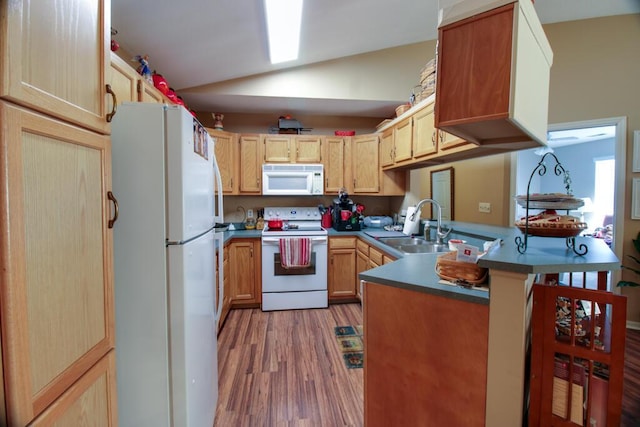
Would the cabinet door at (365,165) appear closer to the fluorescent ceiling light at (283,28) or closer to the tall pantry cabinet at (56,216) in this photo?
the fluorescent ceiling light at (283,28)

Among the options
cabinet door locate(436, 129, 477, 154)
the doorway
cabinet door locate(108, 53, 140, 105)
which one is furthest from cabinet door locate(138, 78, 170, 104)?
the doorway

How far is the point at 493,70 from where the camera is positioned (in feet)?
3.40

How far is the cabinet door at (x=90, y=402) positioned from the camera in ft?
2.14

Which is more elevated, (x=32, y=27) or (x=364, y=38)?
(x=364, y=38)

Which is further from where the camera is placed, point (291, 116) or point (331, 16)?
point (291, 116)

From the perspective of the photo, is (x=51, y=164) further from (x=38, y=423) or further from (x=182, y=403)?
(x=182, y=403)

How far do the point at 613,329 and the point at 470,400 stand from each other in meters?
0.54

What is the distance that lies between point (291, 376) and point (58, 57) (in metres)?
2.12

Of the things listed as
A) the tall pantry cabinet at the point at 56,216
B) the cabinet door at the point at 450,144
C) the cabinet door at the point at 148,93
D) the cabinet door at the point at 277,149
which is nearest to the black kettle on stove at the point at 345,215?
the cabinet door at the point at 277,149

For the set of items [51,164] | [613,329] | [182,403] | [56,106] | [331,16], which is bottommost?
[182,403]

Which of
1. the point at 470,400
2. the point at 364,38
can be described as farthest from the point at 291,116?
the point at 470,400

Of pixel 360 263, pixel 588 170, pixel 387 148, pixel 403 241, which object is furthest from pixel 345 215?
pixel 588 170

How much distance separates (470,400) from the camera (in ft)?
3.47

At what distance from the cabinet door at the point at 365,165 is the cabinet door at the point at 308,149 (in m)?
0.50
